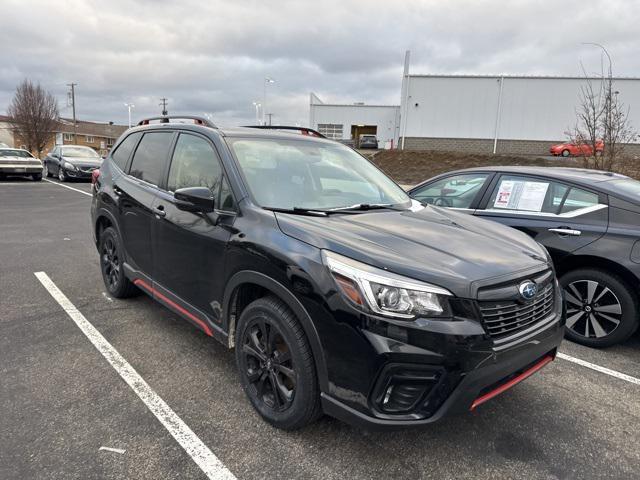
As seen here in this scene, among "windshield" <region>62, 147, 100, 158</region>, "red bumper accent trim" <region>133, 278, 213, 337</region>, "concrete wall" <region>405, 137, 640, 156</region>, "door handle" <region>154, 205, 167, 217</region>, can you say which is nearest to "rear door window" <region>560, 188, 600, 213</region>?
"red bumper accent trim" <region>133, 278, 213, 337</region>

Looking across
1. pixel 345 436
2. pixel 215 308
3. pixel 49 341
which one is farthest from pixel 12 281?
pixel 345 436

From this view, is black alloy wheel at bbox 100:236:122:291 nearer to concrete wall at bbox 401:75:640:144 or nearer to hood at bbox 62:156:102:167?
hood at bbox 62:156:102:167

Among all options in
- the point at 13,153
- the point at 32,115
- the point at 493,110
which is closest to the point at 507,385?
the point at 13,153

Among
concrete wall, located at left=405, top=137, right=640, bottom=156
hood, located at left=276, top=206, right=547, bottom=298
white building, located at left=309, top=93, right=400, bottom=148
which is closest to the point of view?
hood, located at left=276, top=206, right=547, bottom=298

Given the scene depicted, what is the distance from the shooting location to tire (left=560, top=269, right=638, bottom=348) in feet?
12.2

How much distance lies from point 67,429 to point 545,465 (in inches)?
106

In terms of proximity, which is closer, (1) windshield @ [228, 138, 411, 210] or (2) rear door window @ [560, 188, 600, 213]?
(1) windshield @ [228, 138, 411, 210]

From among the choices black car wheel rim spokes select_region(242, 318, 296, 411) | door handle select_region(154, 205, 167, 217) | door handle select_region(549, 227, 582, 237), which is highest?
door handle select_region(154, 205, 167, 217)

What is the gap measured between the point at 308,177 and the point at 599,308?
2767 millimetres

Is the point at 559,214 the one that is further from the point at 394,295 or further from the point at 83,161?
the point at 83,161

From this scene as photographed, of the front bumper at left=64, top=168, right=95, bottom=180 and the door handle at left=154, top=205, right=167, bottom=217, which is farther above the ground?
the door handle at left=154, top=205, right=167, bottom=217

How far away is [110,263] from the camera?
4750 millimetres

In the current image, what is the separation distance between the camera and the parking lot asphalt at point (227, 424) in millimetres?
2379

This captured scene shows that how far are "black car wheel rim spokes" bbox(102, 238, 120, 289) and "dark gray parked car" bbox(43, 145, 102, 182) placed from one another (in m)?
14.7
